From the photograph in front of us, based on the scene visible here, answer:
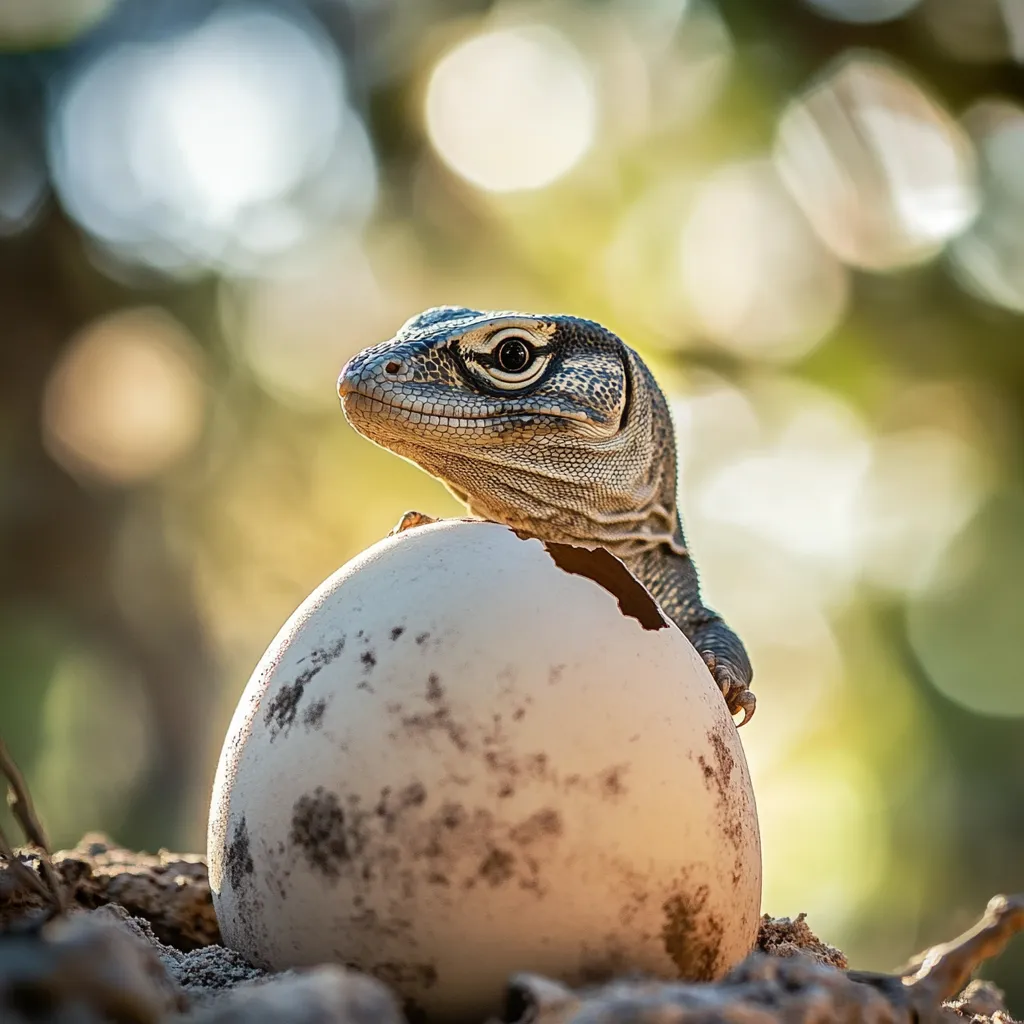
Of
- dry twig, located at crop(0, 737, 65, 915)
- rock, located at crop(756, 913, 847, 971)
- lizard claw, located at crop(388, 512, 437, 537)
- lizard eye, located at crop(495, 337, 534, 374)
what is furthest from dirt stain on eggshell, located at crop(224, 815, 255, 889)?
lizard eye, located at crop(495, 337, 534, 374)

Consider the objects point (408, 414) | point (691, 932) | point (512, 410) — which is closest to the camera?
point (691, 932)

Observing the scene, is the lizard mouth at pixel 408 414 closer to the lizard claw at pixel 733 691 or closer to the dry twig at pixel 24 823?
the lizard claw at pixel 733 691

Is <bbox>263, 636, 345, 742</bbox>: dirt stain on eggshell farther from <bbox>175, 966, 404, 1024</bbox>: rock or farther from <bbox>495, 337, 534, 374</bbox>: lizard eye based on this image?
<bbox>495, 337, 534, 374</bbox>: lizard eye

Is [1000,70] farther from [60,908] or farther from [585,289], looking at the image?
[60,908]

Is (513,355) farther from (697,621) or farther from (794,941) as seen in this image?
(794,941)

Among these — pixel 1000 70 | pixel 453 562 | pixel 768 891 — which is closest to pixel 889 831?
pixel 768 891

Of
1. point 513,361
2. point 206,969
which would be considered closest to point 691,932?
point 206,969
